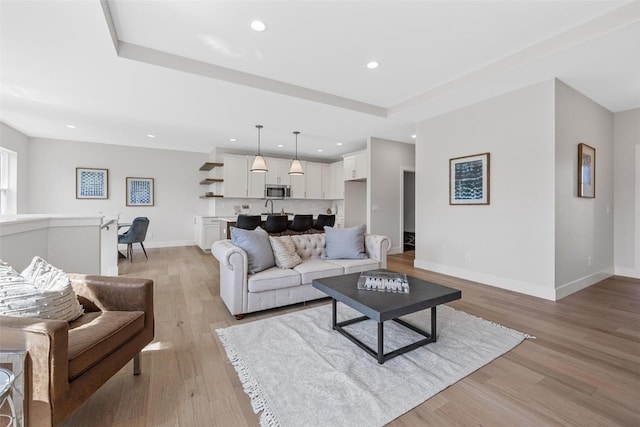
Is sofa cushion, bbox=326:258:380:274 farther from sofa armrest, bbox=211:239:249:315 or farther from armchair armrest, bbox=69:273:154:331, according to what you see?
armchair armrest, bbox=69:273:154:331

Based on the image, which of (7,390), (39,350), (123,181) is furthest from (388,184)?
(123,181)

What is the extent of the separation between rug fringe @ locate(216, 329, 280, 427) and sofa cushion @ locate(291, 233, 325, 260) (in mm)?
1448

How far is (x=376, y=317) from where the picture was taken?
170 cm

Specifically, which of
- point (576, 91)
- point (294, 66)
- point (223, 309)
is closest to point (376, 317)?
point (223, 309)

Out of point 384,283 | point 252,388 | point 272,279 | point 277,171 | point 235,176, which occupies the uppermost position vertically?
point 277,171

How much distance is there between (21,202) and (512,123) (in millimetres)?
8631

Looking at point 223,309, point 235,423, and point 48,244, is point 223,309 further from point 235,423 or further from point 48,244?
point 48,244

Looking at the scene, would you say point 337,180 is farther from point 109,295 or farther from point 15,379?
point 15,379

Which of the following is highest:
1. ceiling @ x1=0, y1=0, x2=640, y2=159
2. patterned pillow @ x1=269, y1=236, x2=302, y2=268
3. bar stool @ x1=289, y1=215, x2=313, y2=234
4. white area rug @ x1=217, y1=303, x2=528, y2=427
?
ceiling @ x1=0, y1=0, x2=640, y2=159

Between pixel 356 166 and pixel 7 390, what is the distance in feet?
20.0

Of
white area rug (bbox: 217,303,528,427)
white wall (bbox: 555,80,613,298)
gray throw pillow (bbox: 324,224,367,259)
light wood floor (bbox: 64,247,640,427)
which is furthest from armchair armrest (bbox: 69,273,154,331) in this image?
white wall (bbox: 555,80,613,298)

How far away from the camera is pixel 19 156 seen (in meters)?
5.29

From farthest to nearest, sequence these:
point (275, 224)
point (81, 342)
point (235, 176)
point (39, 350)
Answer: point (235, 176) < point (275, 224) < point (81, 342) < point (39, 350)

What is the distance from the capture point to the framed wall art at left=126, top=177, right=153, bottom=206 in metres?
6.49
